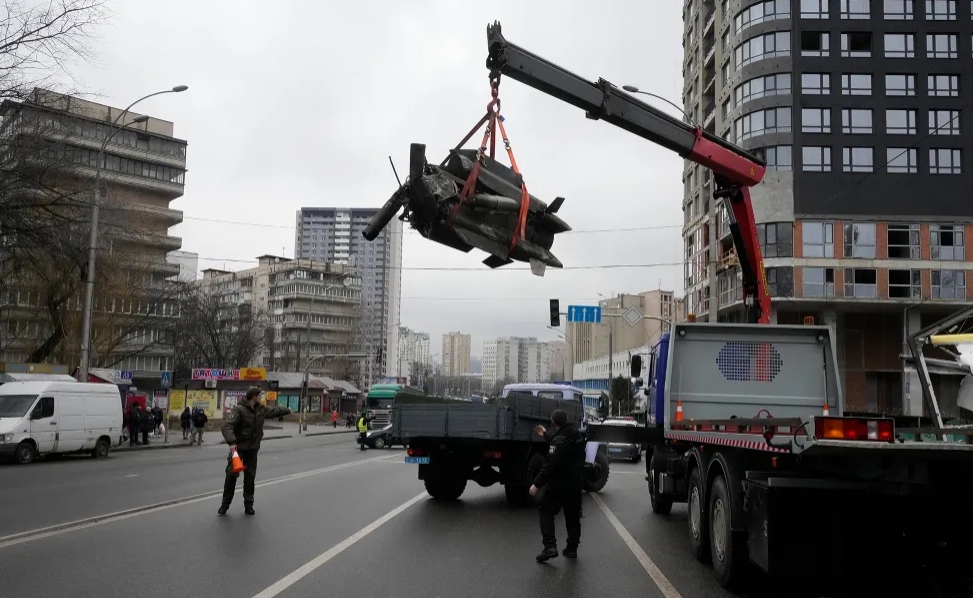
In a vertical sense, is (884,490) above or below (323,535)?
above

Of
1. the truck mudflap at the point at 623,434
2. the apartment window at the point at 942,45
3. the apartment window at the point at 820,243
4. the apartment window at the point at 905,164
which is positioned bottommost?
the truck mudflap at the point at 623,434

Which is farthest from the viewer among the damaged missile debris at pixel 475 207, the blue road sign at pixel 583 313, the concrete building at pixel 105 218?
the blue road sign at pixel 583 313

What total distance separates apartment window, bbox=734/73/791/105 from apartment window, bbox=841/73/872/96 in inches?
136

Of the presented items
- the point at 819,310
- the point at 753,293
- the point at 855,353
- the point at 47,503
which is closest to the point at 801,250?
the point at 819,310

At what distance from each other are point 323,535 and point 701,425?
472 cm

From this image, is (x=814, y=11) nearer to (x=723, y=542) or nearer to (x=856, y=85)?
(x=856, y=85)

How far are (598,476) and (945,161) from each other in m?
44.0

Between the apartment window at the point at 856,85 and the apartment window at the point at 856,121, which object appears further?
the apartment window at the point at 856,85

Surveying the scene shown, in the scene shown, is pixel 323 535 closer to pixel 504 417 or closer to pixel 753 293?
pixel 504 417

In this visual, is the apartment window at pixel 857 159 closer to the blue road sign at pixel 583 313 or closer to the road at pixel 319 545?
the blue road sign at pixel 583 313

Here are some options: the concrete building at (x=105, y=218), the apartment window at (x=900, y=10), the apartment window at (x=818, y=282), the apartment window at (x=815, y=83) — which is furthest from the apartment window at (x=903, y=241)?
the concrete building at (x=105, y=218)

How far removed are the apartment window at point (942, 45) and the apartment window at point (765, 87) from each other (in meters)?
8.55

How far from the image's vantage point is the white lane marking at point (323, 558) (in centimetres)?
714

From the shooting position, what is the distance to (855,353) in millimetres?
52875
